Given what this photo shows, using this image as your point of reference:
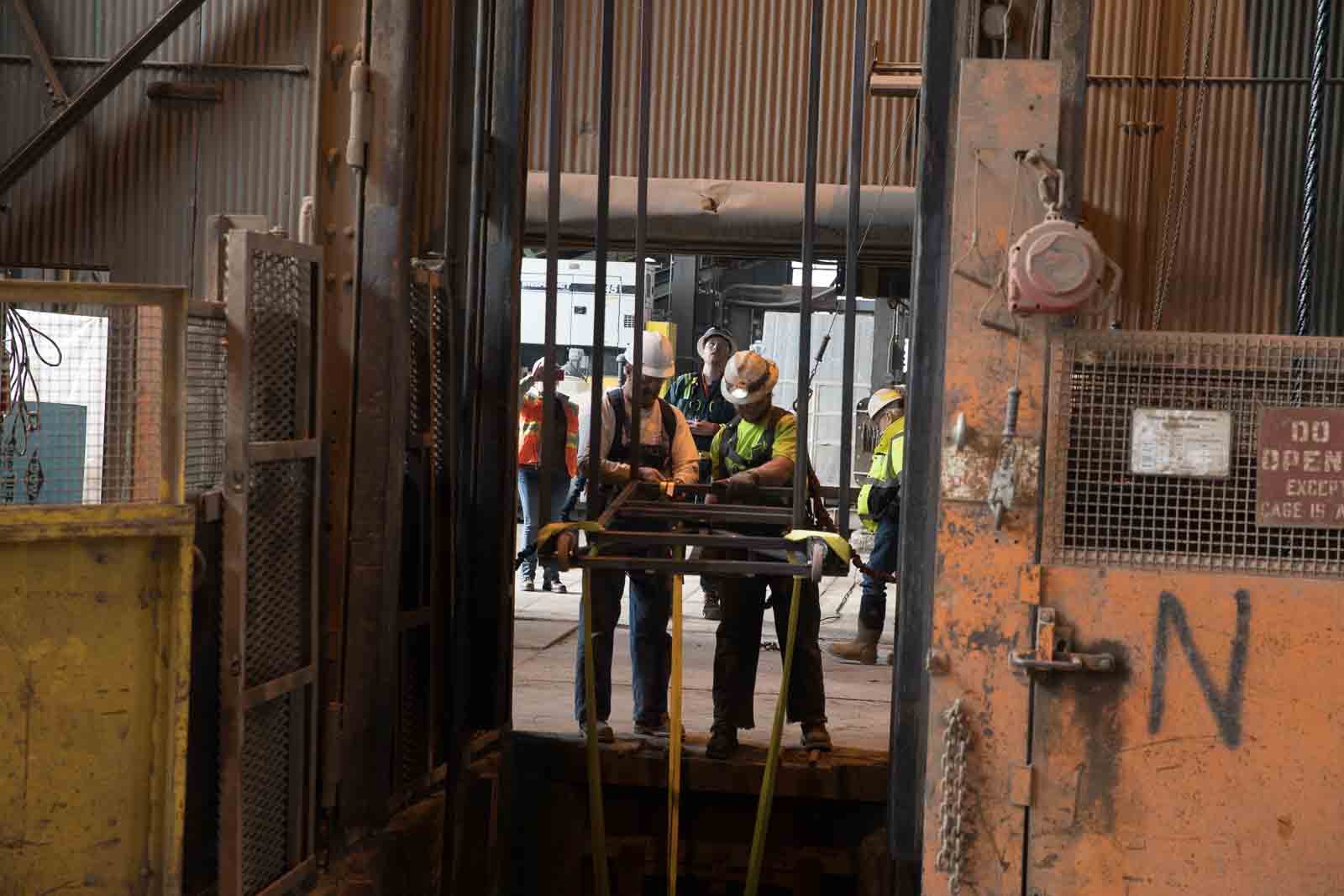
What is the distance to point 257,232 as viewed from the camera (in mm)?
4520

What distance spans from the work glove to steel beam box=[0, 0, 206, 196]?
191 inches

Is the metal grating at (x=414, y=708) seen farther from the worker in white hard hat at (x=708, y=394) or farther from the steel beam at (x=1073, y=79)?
the worker in white hard hat at (x=708, y=394)

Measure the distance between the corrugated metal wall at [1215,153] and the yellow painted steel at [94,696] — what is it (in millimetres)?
6509

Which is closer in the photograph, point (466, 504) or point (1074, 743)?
point (1074, 743)

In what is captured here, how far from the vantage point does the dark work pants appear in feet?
21.3

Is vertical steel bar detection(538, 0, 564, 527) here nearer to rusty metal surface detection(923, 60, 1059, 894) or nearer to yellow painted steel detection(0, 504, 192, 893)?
yellow painted steel detection(0, 504, 192, 893)

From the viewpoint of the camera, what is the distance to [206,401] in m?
4.45

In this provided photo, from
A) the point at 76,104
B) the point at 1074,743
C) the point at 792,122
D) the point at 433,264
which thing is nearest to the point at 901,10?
the point at 792,122

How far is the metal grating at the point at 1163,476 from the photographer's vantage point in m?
3.71

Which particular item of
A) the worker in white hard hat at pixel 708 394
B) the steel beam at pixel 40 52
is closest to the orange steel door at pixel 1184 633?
the worker in white hard hat at pixel 708 394

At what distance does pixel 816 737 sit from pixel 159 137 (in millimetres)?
6181

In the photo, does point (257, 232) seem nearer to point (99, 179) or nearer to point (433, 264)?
point (433, 264)

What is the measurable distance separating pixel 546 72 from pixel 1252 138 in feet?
14.8

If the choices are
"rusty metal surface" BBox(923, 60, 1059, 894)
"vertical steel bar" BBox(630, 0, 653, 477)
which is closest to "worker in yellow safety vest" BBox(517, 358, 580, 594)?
"vertical steel bar" BBox(630, 0, 653, 477)
